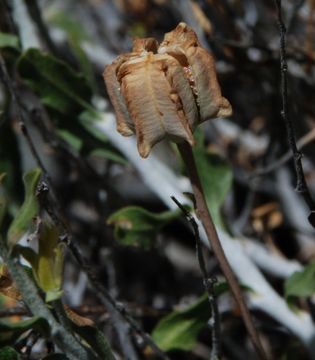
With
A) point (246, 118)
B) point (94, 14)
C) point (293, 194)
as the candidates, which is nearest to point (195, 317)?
point (293, 194)

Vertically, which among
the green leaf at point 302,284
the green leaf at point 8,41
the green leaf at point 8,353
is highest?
the green leaf at point 8,41

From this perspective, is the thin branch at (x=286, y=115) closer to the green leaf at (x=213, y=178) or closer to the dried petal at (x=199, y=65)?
the dried petal at (x=199, y=65)

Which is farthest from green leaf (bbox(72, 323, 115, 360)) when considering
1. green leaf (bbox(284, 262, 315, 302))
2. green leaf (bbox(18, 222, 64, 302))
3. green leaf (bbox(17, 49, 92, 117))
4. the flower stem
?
green leaf (bbox(17, 49, 92, 117))

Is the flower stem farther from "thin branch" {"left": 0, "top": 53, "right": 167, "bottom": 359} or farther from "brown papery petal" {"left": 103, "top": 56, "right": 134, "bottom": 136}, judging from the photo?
"thin branch" {"left": 0, "top": 53, "right": 167, "bottom": 359}

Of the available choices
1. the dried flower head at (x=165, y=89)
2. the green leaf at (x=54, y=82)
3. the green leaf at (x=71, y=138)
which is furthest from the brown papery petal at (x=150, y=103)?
the green leaf at (x=71, y=138)

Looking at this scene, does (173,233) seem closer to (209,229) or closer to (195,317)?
(195,317)
